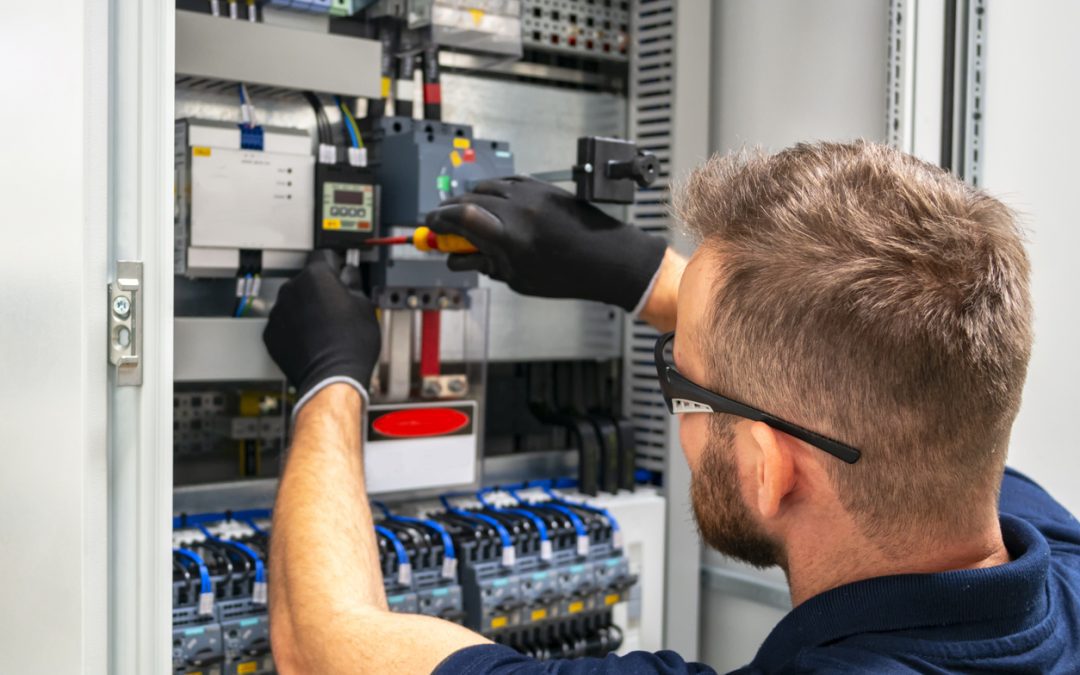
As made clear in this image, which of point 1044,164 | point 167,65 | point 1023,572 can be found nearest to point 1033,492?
point 1023,572

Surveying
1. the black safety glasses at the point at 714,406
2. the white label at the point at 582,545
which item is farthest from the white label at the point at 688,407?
the white label at the point at 582,545

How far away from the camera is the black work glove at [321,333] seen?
1.65 metres

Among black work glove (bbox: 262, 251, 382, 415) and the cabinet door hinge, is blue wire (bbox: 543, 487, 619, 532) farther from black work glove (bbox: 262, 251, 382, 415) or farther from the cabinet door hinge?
the cabinet door hinge

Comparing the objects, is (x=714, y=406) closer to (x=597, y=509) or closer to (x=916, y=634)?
(x=916, y=634)

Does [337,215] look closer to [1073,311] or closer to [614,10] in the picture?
[614,10]

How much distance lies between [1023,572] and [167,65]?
0.94 m

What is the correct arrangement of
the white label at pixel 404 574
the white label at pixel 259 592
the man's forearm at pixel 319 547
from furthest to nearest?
1. the white label at pixel 404 574
2. the white label at pixel 259 592
3. the man's forearm at pixel 319 547

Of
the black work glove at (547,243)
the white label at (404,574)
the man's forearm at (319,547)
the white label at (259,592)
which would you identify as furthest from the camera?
the white label at (404,574)

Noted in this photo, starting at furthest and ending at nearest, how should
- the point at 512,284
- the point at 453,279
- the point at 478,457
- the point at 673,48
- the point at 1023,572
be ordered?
the point at 673,48 → the point at 478,457 → the point at 453,279 → the point at 512,284 → the point at 1023,572

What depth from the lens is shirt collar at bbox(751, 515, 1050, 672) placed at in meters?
1.01

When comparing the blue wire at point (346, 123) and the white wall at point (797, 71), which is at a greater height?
the white wall at point (797, 71)

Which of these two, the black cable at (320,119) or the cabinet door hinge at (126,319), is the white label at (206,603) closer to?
the cabinet door hinge at (126,319)

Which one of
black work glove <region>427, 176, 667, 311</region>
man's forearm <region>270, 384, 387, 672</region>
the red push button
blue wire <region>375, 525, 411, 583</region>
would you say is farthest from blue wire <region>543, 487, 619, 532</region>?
man's forearm <region>270, 384, 387, 672</region>

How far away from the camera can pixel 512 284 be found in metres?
1.72
